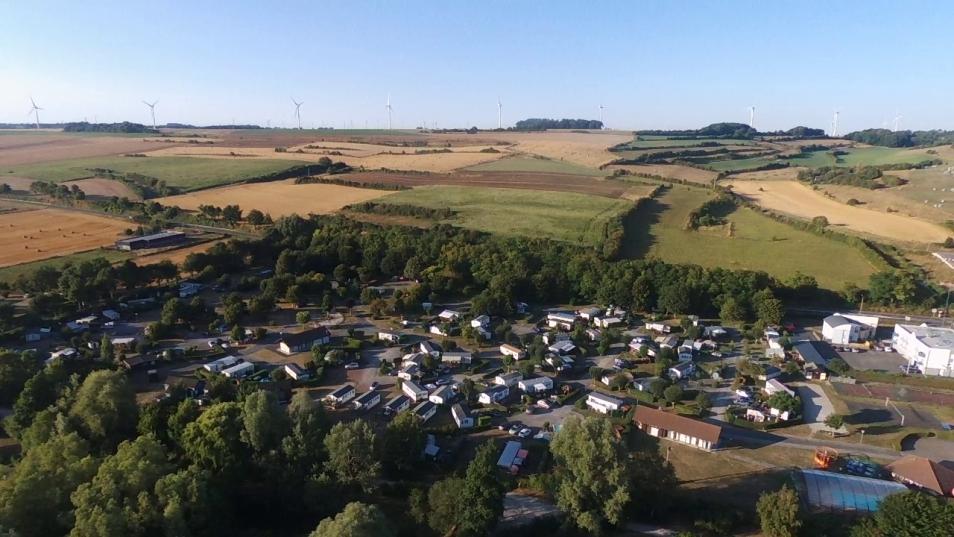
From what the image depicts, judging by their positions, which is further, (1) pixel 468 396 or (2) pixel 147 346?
(2) pixel 147 346

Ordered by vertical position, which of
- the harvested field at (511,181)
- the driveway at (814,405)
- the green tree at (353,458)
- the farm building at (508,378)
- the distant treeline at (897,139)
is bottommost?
the driveway at (814,405)

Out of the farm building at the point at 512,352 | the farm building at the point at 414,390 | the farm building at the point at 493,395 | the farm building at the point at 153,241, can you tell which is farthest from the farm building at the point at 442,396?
the farm building at the point at 153,241

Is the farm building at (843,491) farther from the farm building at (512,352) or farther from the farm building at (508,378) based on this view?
the farm building at (512,352)

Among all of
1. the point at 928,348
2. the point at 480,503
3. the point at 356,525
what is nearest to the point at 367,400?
the point at 480,503

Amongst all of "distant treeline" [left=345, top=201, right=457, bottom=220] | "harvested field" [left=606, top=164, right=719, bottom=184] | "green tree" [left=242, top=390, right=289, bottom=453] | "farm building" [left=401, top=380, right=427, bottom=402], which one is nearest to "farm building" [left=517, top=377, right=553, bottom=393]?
"farm building" [left=401, top=380, right=427, bottom=402]

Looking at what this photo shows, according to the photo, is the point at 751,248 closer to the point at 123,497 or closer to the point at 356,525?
the point at 356,525

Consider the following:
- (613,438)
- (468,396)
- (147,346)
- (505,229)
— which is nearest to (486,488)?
(613,438)

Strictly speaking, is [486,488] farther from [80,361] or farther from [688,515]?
[80,361]
